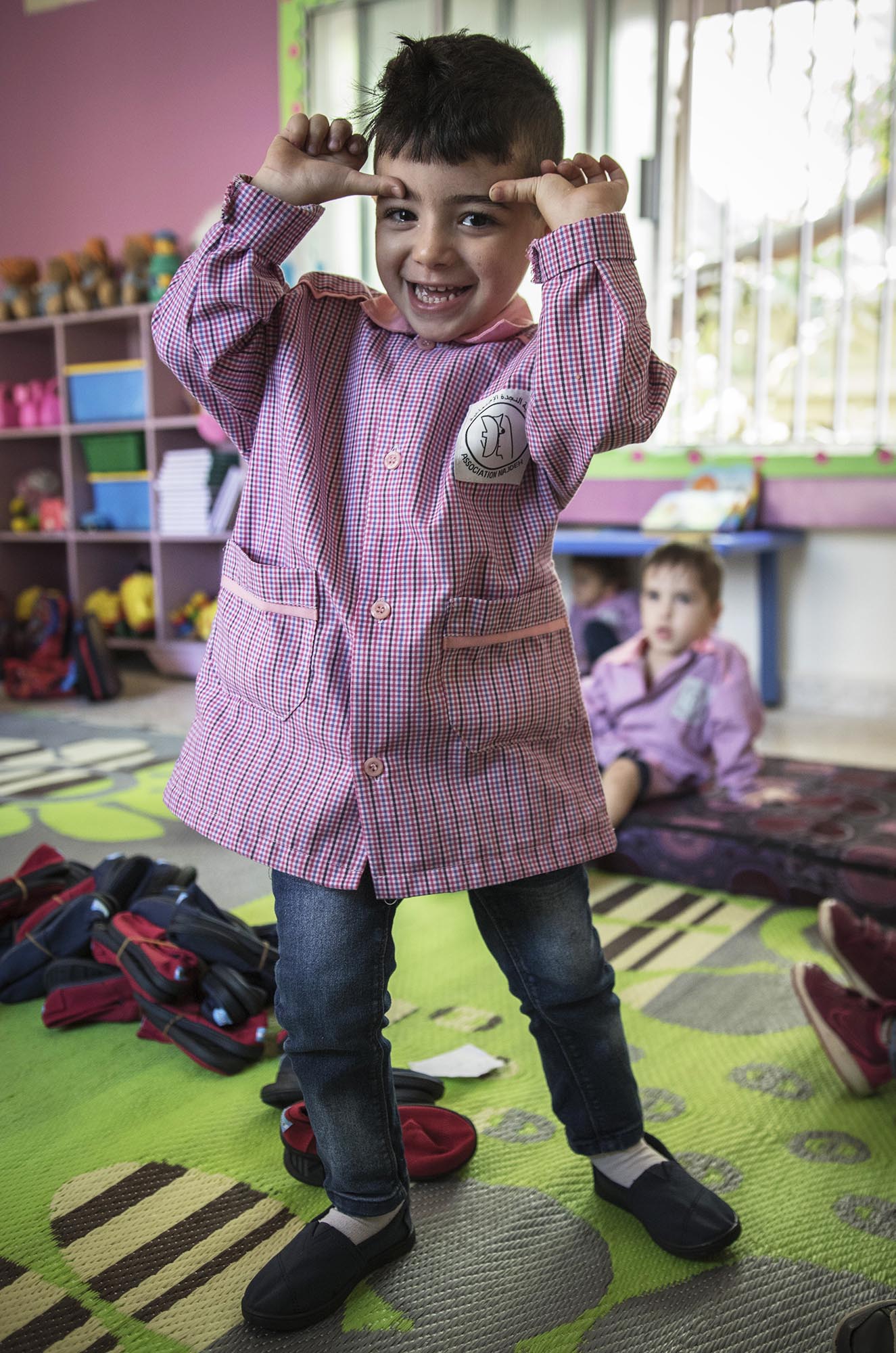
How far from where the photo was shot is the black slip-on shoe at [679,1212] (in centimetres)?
95

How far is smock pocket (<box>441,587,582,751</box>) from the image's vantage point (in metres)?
0.86

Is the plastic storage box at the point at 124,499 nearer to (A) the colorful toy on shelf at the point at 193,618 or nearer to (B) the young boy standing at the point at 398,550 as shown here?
(A) the colorful toy on shelf at the point at 193,618

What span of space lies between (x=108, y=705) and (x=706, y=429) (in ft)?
6.51

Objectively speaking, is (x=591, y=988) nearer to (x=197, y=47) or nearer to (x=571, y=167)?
(x=571, y=167)

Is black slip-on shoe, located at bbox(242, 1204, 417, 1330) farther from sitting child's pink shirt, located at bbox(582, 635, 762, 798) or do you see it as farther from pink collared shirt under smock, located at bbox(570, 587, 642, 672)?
pink collared shirt under smock, located at bbox(570, 587, 642, 672)

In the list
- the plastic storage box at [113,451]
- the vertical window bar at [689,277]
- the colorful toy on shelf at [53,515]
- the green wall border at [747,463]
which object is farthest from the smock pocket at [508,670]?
the colorful toy on shelf at [53,515]

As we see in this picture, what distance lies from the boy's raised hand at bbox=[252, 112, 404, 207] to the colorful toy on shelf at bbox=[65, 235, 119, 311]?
3417 millimetres

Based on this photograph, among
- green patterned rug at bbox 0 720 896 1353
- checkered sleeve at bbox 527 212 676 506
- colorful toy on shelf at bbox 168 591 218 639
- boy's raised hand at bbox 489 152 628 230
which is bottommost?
green patterned rug at bbox 0 720 896 1353

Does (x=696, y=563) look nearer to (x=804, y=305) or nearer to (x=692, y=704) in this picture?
(x=692, y=704)

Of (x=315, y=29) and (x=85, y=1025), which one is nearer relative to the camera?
(x=85, y=1025)

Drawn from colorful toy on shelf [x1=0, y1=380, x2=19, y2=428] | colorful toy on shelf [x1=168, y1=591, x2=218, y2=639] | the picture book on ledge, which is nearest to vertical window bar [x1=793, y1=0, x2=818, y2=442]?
the picture book on ledge

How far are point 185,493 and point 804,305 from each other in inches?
79.7

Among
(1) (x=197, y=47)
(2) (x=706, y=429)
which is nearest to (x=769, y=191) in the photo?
(2) (x=706, y=429)

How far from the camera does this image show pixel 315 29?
12.6 ft
